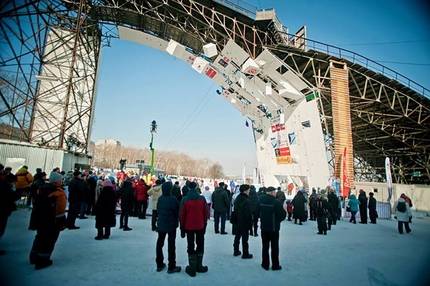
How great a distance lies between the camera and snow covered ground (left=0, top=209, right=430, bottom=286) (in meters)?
3.39

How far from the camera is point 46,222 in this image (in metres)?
3.68

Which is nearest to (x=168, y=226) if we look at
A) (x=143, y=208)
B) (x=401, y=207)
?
(x=143, y=208)

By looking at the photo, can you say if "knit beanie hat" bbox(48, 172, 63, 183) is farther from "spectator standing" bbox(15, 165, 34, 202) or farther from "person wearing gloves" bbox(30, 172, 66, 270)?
"spectator standing" bbox(15, 165, 34, 202)

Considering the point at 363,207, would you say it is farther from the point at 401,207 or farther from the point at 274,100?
the point at 274,100

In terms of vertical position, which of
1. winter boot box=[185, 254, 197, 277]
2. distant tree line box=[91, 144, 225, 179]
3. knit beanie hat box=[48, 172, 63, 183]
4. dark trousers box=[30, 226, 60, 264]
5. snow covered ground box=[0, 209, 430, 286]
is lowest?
snow covered ground box=[0, 209, 430, 286]

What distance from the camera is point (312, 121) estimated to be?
15.2 m

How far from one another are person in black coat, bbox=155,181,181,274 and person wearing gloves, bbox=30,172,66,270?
1.68 metres

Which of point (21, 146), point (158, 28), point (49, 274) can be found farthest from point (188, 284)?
point (158, 28)

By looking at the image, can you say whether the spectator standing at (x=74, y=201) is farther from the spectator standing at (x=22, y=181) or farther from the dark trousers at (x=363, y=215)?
the dark trousers at (x=363, y=215)

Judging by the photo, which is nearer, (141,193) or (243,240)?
(243,240)

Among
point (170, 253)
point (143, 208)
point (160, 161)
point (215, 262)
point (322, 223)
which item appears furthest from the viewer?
point (160, 161)

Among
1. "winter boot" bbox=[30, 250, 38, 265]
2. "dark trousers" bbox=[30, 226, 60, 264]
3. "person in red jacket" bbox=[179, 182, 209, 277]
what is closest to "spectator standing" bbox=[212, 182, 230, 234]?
"person in red jacket" bbox=[179, 182, 209, 277]

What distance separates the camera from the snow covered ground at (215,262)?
11.1 ft

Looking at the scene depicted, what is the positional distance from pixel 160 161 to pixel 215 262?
246ft
